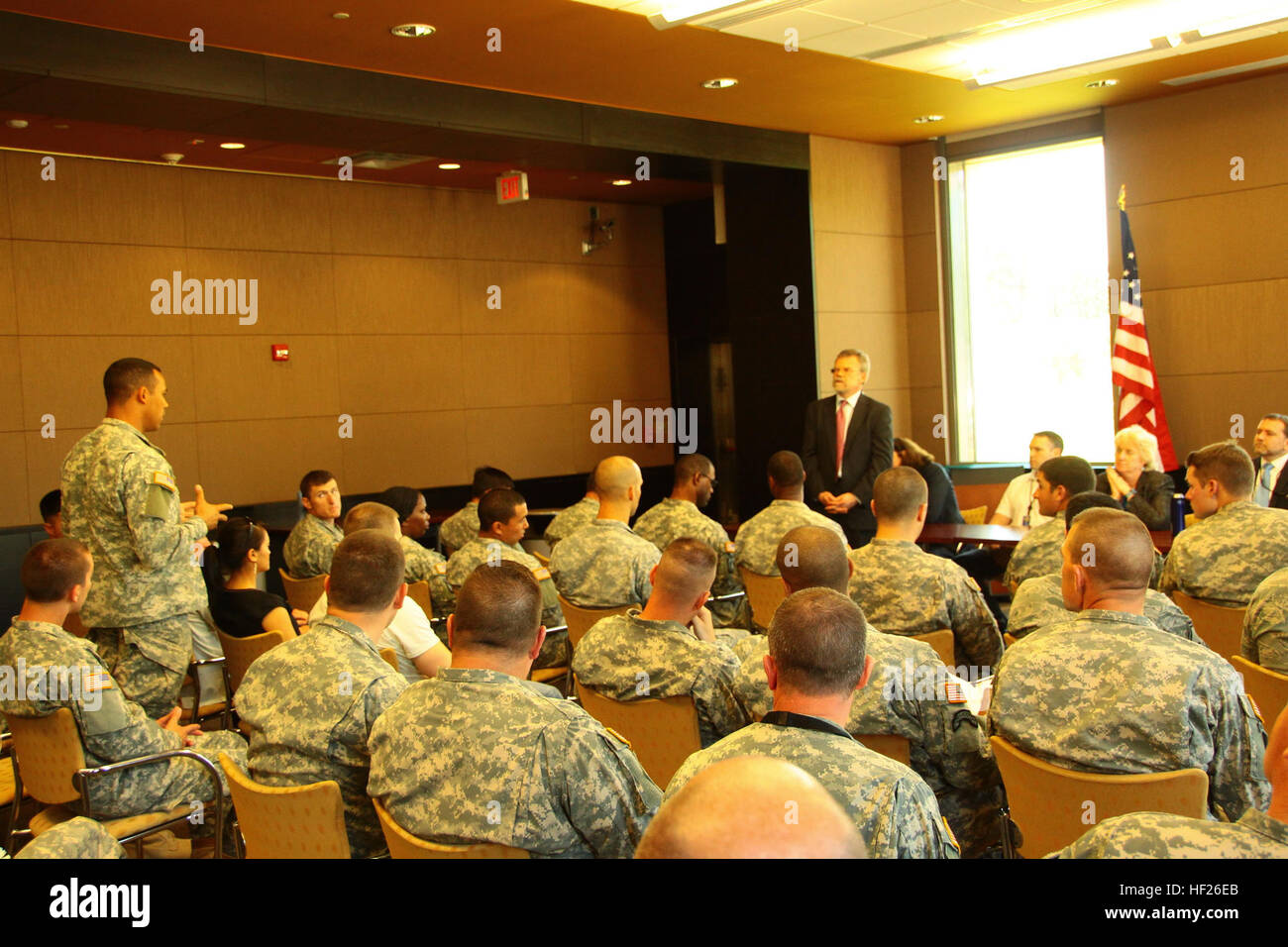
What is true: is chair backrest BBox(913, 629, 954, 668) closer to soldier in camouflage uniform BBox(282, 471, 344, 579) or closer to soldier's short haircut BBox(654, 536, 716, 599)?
soldier's short haircut BBox(654, 536, 716, 599)

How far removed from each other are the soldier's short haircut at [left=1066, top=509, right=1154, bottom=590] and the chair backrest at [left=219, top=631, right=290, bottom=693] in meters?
2.74

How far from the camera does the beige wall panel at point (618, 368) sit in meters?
10.8

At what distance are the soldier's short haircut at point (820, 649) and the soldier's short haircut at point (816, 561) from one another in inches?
41.1

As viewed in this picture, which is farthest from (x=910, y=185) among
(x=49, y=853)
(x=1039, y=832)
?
(x=49, y=853)

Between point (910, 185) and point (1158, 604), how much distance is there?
689 centimetres

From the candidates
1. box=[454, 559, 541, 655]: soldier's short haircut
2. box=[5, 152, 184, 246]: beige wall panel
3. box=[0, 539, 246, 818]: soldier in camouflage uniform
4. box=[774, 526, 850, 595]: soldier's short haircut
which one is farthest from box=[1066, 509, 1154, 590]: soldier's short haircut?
box=[5, 152, 184, 246]: beige wall panel

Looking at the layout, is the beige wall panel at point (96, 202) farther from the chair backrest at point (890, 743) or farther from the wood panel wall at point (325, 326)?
the chair backrest at point (890, 743)

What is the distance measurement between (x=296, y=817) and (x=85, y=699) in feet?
3.60

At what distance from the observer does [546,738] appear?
2074 millimetres

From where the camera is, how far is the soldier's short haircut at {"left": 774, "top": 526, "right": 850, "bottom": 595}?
10.3 ft

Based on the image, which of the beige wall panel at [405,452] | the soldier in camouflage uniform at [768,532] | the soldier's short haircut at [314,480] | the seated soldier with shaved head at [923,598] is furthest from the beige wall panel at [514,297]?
the seated soldier with shaved head at [923,598]

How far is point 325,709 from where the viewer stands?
2.52 metres

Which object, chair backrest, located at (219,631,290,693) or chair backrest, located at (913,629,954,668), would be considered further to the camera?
chair backrest, located at (219,631,290,693)

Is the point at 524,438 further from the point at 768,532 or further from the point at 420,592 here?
the point at 768,532
